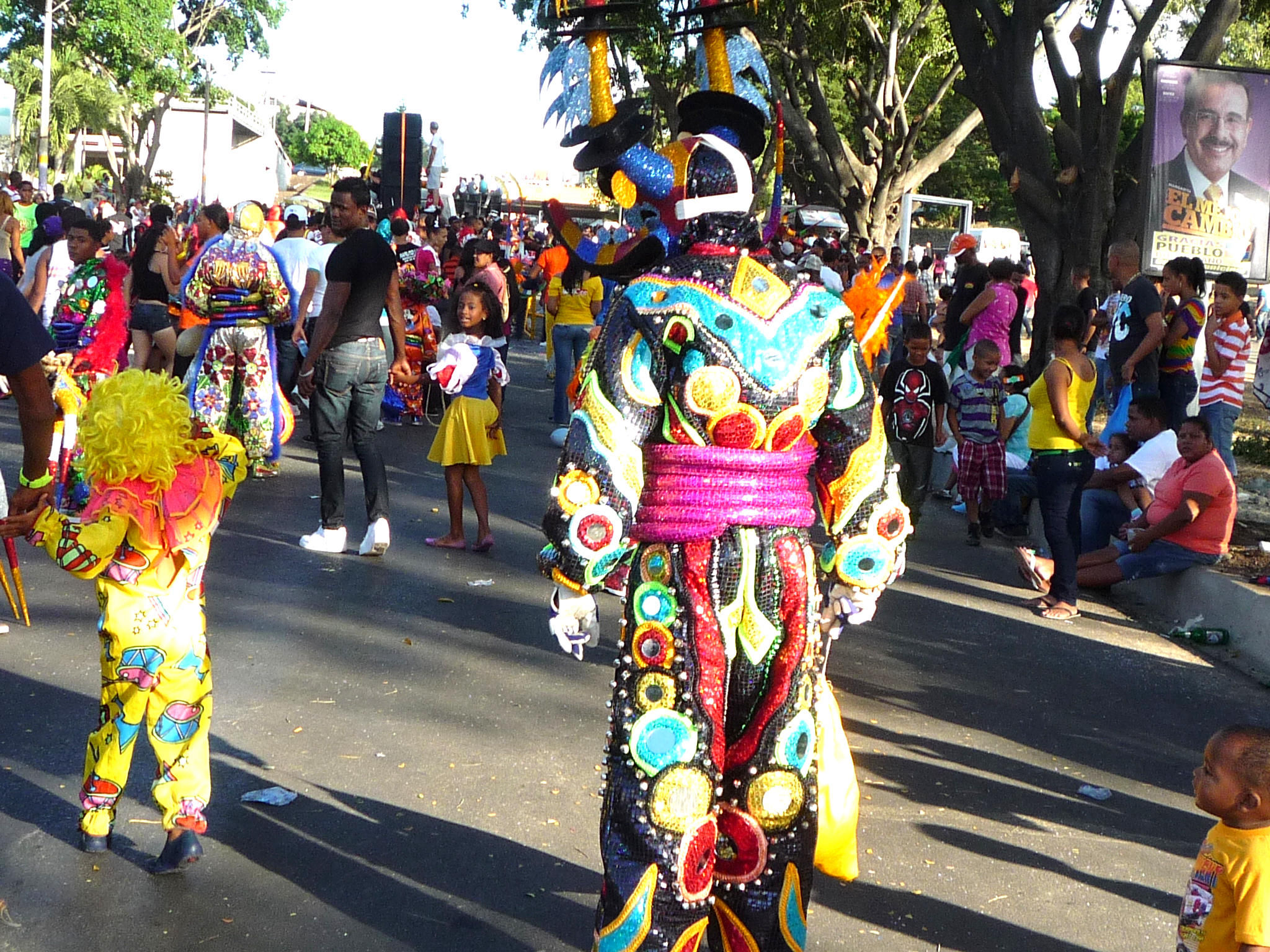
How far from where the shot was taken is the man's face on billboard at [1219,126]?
1212 centimetres

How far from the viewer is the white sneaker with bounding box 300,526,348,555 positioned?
818 cm

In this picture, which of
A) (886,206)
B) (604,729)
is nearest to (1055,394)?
(604,729)

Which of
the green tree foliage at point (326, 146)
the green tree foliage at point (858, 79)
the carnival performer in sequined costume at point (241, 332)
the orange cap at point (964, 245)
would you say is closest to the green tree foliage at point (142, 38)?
the green tree foliage at point (858, 79)

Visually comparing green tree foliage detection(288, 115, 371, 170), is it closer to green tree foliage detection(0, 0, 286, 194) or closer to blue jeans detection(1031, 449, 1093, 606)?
green tree foliage detection(0, 0, 286, 194)

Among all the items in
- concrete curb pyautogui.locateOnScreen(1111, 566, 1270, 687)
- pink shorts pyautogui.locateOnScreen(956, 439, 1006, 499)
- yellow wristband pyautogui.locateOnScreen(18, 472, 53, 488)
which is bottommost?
concrete curb pyautogui.locateOnScreen(1111, 566, 1270, 687)

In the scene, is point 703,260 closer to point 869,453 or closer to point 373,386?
point 869,453

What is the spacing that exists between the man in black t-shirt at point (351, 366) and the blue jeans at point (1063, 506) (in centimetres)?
361

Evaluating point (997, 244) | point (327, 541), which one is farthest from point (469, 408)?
point (997, 244)

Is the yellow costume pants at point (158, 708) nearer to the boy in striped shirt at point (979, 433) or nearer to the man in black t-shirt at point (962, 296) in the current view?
the boy in striped shirt at point (979, 433)

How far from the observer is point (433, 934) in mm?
3920

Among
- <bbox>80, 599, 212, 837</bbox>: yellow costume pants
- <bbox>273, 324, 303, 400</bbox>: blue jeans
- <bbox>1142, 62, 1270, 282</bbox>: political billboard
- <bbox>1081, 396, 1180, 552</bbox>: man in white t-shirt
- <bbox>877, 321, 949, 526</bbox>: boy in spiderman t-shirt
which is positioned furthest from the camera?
<bbox>1142, 62, 1270, 282</bbox>: political billboard

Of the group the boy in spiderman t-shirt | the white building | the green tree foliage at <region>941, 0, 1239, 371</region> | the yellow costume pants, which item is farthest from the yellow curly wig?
Result: the white building

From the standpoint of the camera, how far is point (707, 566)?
3322 millimetres

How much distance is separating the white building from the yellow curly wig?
50.0 metres
